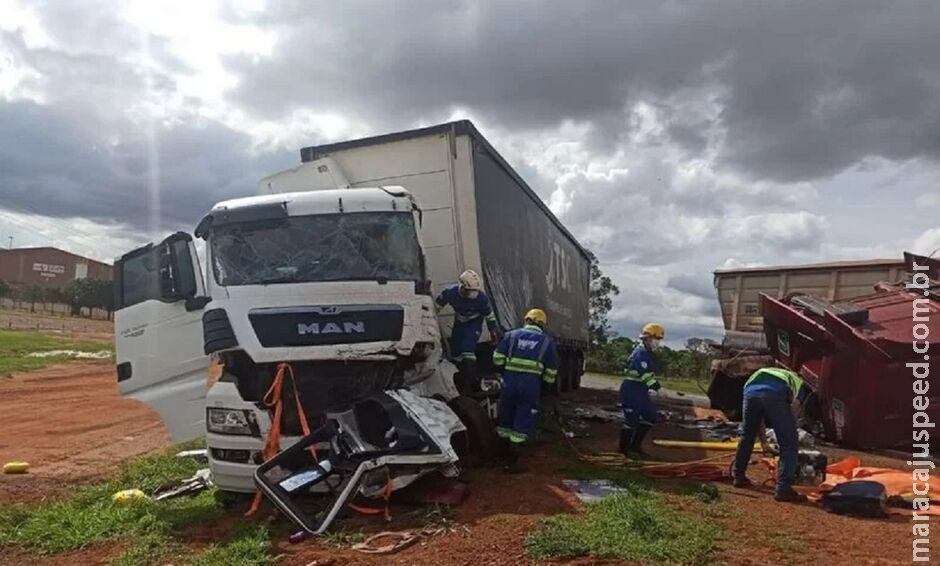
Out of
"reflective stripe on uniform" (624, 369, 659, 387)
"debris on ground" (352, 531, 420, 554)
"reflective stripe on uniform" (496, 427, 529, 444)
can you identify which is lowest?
"debris on ground" (352, 531, 420, 554)

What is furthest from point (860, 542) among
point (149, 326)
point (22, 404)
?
point (22, 404)

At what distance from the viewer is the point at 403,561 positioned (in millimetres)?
3852

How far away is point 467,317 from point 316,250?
165 centimetres

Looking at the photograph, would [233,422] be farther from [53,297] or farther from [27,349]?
[53,297]

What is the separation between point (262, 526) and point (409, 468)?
3.34 ft

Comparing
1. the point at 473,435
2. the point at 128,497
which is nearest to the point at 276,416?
the point at 128,497

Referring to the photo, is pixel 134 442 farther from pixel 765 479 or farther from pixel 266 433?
pixel 765 479

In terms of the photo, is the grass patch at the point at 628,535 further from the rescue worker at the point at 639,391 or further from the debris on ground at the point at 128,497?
the debris on ground at the point at 128,497

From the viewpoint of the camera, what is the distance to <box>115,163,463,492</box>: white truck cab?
5145 mm

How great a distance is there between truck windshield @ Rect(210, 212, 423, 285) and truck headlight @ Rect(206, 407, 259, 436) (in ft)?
3.38

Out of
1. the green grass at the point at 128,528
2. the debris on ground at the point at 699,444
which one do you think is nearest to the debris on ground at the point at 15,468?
the green grass at the point at 128,528

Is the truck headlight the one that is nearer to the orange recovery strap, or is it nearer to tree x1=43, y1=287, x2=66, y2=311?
the orange recovery strap

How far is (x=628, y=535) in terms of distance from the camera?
162 inches

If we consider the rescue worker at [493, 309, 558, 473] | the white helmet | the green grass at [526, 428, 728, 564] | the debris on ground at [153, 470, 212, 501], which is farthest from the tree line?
the green grass at [526, 428, 728, 564]
